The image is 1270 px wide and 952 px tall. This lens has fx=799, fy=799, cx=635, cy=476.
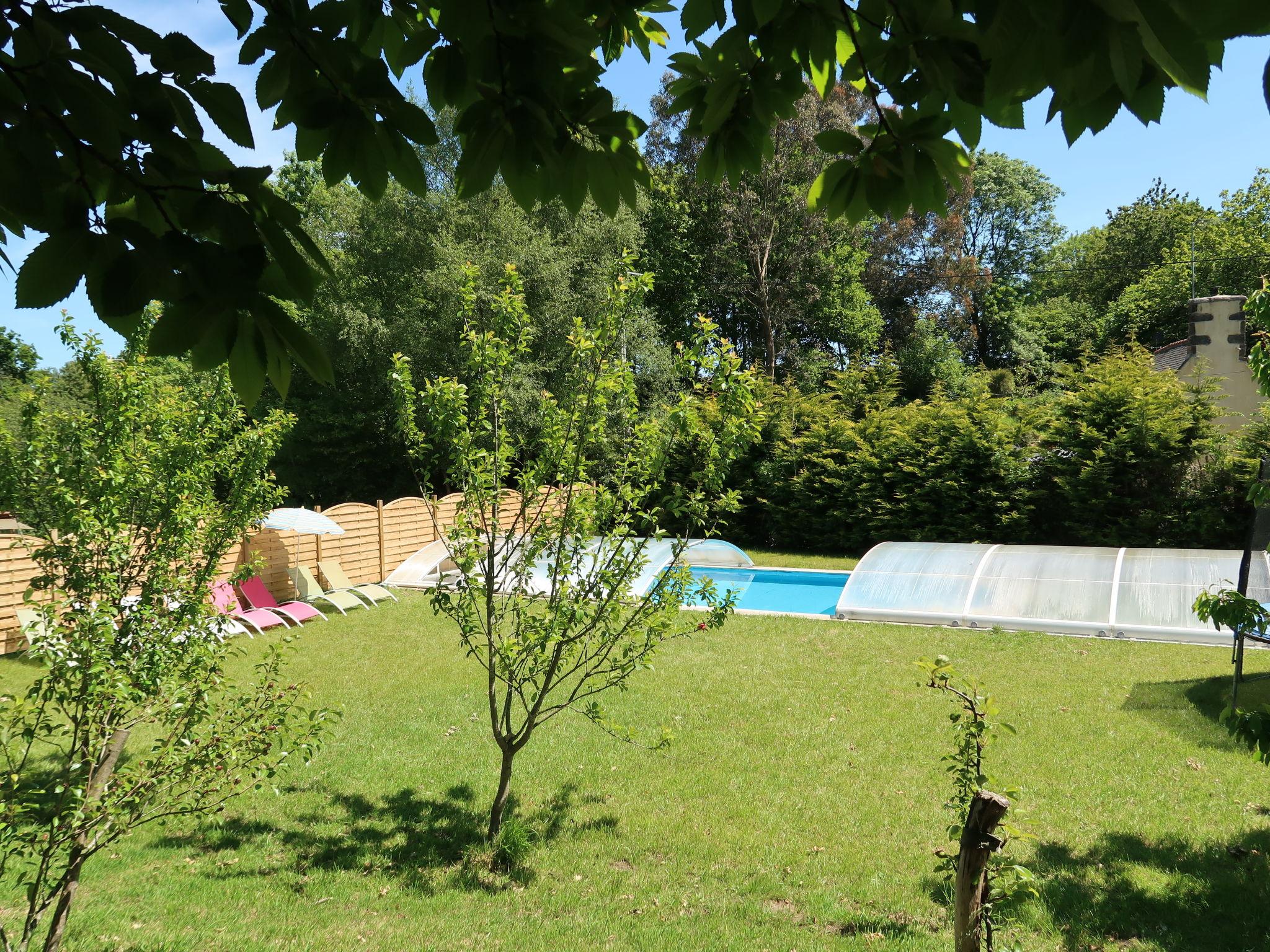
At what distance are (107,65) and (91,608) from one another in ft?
12.6

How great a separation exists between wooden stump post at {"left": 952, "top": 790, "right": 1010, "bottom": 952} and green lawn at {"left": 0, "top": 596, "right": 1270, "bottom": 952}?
1.59m

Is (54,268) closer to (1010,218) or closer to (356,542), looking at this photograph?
(356,542)

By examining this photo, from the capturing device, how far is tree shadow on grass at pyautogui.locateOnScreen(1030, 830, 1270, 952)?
4.10m

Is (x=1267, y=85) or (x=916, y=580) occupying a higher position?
(x=1267, y=85)

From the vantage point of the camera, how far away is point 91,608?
434 centimetres

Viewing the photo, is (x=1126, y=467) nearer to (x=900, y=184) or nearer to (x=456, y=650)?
(x=456, y=650)

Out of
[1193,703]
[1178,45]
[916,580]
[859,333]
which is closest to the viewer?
[1178,45]

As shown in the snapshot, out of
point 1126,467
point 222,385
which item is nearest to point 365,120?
point 222,385

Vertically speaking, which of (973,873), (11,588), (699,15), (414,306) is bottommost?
(11,588)

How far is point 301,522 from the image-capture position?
42.9 feet

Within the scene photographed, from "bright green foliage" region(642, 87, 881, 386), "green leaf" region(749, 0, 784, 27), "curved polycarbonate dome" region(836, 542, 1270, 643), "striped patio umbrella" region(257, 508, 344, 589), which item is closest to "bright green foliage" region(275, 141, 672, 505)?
"bright green foliage" region(642, 87, 881, 386)

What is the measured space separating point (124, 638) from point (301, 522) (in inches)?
341

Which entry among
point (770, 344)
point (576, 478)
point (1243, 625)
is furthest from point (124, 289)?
point (770, 344)

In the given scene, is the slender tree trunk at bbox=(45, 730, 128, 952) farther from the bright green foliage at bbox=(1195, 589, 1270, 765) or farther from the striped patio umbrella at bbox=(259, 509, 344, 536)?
the striped patio umbrella at bbox=(259, 509, 344, 536)
